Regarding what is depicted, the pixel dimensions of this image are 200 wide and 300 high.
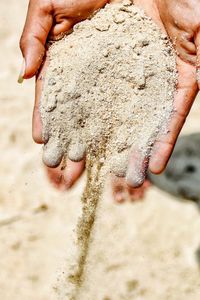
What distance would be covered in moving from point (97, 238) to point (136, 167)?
20.2 inches

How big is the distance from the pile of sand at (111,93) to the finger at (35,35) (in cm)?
6

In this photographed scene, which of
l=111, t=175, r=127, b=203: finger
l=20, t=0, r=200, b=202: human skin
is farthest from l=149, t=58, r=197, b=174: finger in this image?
l=111, t=175, r=127, b=203: finger

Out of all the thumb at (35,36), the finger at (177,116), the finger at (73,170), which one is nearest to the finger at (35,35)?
the thumb at (35,36)

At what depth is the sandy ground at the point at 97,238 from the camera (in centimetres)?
221

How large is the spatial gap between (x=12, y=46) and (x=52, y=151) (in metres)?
1.28

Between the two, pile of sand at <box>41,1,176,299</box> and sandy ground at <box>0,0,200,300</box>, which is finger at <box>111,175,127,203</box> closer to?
sandy ground at <box>0,0,200,300</box>

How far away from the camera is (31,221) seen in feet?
7.88

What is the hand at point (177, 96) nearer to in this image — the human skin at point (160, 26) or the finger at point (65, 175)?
the human skin at point (160, 26)

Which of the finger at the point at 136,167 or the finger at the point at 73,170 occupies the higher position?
the finger at the point at 136,167

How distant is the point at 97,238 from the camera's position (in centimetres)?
233

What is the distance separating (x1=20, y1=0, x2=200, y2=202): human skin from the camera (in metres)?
1.93

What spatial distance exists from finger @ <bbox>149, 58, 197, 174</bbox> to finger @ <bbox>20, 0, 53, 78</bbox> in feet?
1.63

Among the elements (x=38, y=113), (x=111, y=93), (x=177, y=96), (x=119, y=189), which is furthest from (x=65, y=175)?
(x=177, y=96)

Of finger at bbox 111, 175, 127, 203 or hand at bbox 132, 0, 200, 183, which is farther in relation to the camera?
finger at bbox 111, 175, 127, 203
